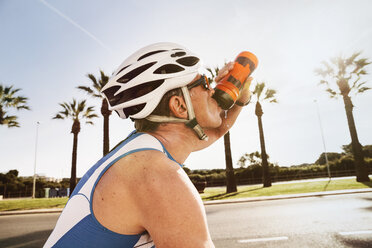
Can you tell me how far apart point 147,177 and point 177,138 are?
607 mm

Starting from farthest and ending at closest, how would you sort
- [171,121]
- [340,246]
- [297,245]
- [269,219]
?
[269,219], [297,245], [340,246], [171,121]

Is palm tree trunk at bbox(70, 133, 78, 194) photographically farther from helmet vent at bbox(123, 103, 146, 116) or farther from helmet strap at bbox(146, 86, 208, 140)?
helmet strap at bbox(146, 86, 208, 140)

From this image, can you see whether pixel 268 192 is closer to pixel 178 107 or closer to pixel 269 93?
→ pixel 269 93

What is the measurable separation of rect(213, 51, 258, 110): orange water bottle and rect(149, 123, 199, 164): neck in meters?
0.40

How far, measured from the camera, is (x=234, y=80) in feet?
6.42

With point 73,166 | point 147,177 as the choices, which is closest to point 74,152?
point 73,166

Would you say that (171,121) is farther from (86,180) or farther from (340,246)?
(340,246)

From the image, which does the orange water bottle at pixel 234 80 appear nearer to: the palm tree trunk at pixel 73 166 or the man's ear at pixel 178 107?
the man's ear at pixel 178 107

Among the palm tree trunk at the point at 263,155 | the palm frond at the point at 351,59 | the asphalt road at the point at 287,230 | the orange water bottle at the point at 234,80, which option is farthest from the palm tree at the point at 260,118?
the orange water bottle at the point at 234,80

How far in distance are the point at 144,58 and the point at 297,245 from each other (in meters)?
5.69

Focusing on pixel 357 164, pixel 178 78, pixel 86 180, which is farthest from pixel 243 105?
pixel 357 164

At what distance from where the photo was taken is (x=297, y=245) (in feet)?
17.8

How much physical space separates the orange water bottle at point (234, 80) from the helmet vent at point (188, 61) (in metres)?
0.29

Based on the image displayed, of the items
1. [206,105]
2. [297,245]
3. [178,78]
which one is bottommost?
[297,245]
